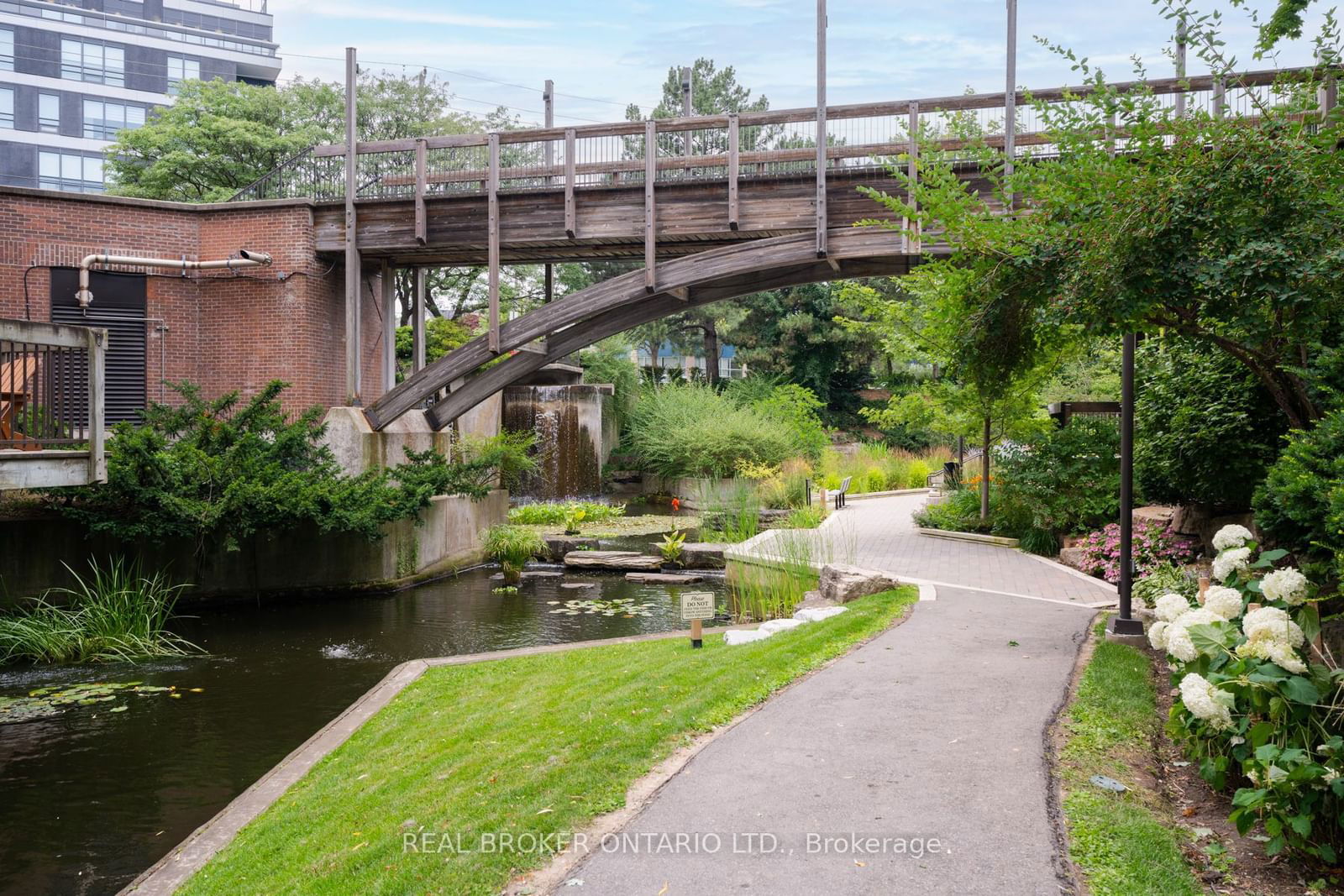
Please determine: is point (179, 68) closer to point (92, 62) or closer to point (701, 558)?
point (92, 62)

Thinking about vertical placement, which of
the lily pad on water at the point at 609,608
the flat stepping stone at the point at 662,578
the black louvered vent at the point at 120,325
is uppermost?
the black louvered vent at the point at 120,325

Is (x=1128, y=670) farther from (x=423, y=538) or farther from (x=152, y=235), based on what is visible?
(x=152, y=235)

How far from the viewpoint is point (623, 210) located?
617 inches

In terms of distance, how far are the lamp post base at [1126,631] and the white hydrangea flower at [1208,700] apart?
12.2 feet

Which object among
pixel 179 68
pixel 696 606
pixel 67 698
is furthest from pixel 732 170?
pixel 179 68

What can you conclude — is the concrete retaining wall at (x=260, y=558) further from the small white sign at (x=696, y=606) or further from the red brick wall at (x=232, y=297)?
the small white sign at (x=696, y=606)

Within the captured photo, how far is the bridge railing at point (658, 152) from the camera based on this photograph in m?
13.6

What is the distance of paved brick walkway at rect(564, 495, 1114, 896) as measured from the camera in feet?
12.7

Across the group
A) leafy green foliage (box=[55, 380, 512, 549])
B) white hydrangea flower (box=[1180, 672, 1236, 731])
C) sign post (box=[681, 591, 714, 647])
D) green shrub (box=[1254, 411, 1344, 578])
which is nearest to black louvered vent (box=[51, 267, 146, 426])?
leafy green foliage (box=[55, 380, 512, 549])

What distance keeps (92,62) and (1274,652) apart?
59911mm

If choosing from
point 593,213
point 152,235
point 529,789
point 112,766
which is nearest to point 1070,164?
point 529,789

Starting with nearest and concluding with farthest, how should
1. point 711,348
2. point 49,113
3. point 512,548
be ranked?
1. point 512,548
2. point 711,348
3. point 49,113

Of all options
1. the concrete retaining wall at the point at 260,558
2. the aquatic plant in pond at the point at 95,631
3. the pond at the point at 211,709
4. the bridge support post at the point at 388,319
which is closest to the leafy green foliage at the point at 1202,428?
the pond at the point at 211,709

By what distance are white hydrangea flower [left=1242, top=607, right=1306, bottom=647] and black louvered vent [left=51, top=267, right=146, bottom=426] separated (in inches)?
641
